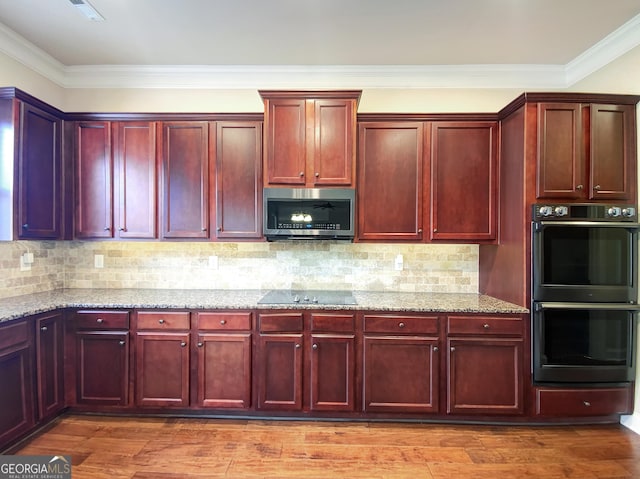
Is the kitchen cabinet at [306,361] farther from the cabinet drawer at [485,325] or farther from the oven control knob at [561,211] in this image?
the oven control knob at [561,211]

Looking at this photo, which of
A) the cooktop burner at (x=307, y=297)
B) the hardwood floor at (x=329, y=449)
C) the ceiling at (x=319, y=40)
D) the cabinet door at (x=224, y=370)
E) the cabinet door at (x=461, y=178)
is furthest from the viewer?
the cabinet door at (x=461, y=178)

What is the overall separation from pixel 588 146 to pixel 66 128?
421 centimetres

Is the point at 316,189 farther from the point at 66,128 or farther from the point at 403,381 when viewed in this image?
the point at 66,128

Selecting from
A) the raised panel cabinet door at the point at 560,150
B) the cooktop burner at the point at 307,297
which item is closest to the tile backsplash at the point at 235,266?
the cooktop burner at the point at 307,297

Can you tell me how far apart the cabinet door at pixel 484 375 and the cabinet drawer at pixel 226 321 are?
1569 millimetres

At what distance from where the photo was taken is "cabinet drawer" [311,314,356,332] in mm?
2467

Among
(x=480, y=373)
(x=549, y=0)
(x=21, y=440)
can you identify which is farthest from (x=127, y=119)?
(x=480, y=373)

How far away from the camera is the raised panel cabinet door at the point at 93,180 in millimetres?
2807

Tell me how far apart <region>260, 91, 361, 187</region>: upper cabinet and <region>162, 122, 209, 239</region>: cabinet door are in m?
0.62

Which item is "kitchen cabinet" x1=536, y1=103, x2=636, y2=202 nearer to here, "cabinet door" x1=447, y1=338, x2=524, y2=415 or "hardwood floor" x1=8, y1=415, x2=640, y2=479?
"cabinet door" x1=447, y1=338, x2=524, y2=415

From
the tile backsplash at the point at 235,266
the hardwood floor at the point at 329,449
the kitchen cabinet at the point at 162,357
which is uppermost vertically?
the tile backsplash at the point at 235,266

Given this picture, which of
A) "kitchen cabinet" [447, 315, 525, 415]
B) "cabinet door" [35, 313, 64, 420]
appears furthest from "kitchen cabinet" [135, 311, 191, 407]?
"kitchen cabinet" [447, 315, 525, 415]

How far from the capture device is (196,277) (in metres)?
3.10

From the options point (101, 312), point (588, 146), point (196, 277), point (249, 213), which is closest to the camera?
point (588, 146)
